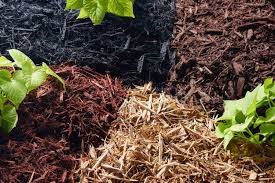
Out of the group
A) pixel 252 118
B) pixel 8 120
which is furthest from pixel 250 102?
pixel 8 120

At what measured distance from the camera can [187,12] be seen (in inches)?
162

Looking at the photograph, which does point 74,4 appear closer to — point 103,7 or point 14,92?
point 103,7

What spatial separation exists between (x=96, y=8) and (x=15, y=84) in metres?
0.78

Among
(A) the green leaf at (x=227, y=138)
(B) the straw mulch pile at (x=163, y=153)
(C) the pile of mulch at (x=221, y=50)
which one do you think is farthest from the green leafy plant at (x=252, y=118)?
(C) the pile of mulch at (x=221, y=50)

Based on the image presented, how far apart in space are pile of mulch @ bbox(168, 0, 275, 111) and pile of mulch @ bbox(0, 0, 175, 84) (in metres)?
0.13

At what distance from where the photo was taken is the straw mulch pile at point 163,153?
3080 mm

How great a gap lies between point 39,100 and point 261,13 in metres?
1.62

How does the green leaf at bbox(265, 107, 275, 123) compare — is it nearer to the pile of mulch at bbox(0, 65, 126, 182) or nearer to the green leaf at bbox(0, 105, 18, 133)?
the pile of mulch at bbox(0, 65, 126, 182)

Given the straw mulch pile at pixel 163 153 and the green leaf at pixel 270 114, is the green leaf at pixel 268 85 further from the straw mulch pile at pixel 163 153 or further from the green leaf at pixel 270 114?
the straw mulch pile at pixel 163 153

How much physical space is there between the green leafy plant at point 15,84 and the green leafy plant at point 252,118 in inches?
39.6

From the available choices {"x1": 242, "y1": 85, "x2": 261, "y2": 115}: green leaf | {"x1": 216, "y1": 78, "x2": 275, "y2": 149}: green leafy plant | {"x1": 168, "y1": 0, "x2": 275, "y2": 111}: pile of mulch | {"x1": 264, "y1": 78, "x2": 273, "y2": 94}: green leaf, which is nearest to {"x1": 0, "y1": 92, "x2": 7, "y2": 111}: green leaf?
{"x1": 168, "y1": 0, "x2": 275, "y2": 111}: pile of mulch

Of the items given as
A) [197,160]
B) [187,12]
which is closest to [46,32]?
[187,12]

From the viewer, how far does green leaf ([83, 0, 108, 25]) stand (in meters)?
3.66

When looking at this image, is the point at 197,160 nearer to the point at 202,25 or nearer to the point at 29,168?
the point at 29,168
